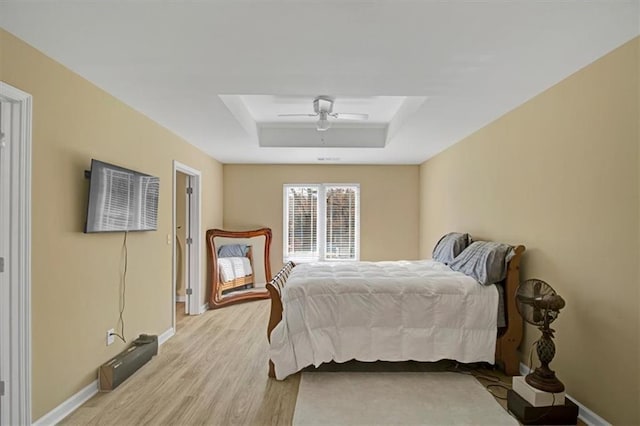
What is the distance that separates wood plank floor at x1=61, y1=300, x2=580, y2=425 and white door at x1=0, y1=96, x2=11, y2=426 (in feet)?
1.83

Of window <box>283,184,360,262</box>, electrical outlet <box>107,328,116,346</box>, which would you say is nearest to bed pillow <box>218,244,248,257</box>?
window <box>283,184,360,262</box>

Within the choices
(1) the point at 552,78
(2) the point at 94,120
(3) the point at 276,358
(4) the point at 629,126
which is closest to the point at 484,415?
(3) the point at 276,358

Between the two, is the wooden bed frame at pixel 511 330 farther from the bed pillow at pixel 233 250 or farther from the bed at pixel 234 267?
the bed pillow at pixel 233 250

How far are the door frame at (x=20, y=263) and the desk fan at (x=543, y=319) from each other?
126 inches

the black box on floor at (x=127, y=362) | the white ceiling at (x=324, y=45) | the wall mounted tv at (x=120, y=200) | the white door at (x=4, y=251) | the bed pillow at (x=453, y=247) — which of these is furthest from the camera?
the bed pillow at (x=453, y=247)

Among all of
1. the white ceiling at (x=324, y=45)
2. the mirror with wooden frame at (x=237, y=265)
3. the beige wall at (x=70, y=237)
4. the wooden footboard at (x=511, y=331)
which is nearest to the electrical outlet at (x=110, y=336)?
the beige wall at (x=70, y=237)

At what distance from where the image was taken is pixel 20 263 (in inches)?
85.4

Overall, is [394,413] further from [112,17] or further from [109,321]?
[112,17]

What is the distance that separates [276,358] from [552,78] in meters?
3.02

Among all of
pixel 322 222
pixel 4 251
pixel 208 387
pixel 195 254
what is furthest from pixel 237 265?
pixel 4 251

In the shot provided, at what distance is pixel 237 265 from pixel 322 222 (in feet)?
5.51

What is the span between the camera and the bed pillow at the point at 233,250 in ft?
19.2

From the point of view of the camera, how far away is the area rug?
2.50 meters

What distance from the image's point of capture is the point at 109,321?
3082mm
